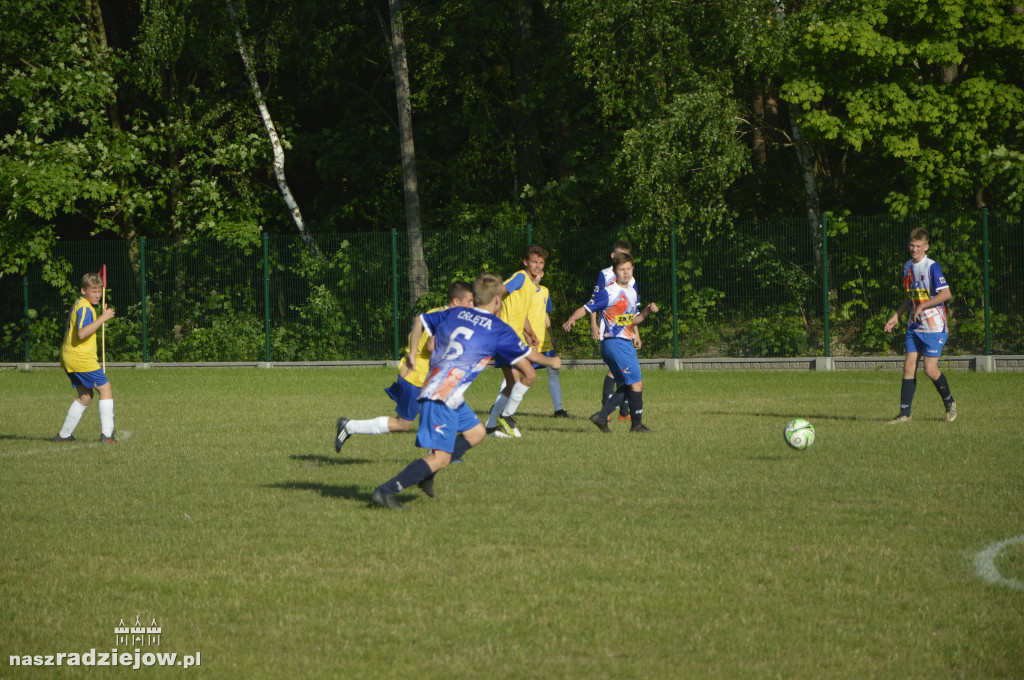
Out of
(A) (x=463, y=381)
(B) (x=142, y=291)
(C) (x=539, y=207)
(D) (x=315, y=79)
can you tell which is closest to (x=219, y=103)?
(D) (x=315, y=79)

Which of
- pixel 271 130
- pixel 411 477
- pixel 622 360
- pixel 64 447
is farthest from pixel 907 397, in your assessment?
pixel 271 130

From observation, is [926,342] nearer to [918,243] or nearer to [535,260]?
[918,243]

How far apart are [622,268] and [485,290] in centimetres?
403

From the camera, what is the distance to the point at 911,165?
20578 mm

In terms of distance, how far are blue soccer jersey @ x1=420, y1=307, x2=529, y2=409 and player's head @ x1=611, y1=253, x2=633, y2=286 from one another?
3.96 m

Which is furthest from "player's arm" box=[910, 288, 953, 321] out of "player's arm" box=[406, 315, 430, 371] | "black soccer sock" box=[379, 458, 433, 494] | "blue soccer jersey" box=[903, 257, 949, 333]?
"black soccer sock" box=[379, 458, 433, 494]

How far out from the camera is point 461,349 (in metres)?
7.24

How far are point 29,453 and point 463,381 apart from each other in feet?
18.2

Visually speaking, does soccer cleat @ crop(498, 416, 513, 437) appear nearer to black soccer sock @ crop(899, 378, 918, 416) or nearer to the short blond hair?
the short blond hair

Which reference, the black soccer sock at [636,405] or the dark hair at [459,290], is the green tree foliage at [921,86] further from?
the dark hair at [459,290]

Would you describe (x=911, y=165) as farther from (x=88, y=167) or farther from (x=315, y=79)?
(x=88, y=167)

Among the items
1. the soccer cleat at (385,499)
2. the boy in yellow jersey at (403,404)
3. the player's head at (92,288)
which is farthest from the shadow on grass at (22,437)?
the soccer cleat at (385,499)

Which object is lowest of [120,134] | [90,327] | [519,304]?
[90,327]

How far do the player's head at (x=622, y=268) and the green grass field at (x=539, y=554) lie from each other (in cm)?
156
